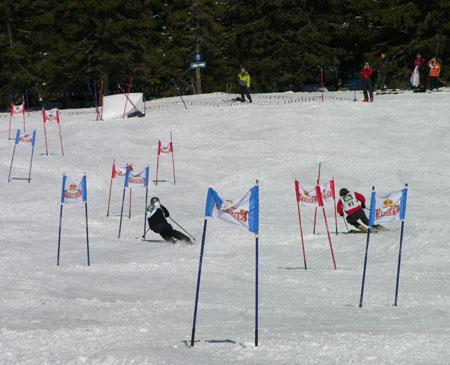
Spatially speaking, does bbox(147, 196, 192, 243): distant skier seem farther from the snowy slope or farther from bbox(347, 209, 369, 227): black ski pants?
bbox(347, 209, 369, 227): black ski pants

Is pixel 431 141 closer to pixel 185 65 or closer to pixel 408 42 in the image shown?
pixel 408 42

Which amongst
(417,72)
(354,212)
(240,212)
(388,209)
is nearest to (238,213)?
(240,212)

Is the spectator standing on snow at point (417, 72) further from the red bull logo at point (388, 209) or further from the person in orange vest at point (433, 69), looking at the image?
the red bull logo at point (388, 209)

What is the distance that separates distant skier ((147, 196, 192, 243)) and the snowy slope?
0.78ft

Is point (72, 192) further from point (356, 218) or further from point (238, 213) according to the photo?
point (238, 213)

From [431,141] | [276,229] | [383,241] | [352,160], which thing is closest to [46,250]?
[276,229]

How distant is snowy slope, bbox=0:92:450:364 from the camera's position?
9484 mm

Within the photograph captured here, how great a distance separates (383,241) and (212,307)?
6913mm

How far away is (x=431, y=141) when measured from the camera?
30516 millimetres

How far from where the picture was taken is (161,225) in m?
18.6

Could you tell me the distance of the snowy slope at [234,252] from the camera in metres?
9.48

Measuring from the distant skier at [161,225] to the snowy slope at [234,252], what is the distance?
0.24m

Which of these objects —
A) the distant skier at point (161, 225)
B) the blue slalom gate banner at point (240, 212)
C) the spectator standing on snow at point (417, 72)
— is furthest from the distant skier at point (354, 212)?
the spectator standing on snow at point (417, 72)

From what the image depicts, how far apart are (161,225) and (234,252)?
1938 millimetres
